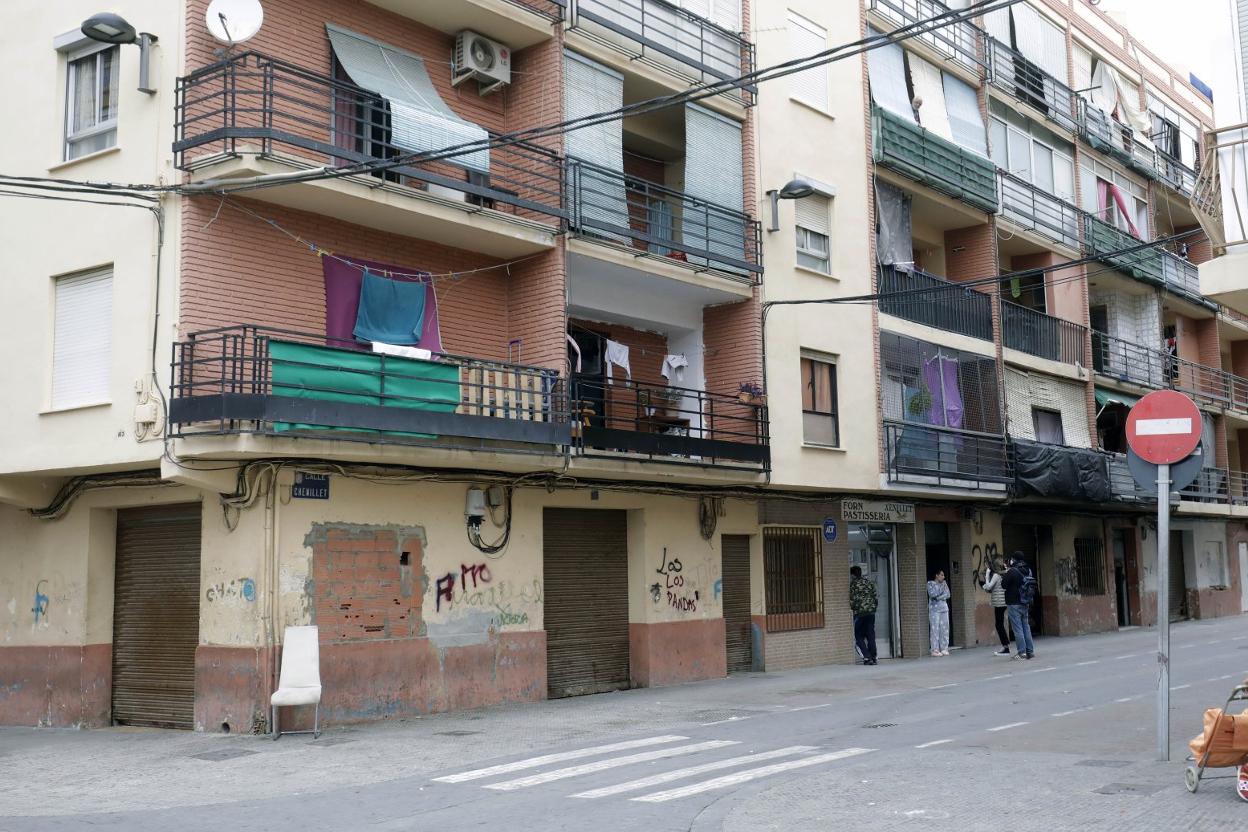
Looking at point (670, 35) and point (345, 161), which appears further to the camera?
point (670, 35)

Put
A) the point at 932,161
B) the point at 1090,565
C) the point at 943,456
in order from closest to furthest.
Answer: the point at 943,456 < the point at 932,161 < the point at 1090,565

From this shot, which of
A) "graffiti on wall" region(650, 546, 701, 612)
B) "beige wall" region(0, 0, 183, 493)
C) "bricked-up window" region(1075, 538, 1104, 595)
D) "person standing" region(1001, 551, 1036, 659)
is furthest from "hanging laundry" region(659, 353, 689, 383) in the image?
"bricked-up window" region(1075, 538, 1104, 595)

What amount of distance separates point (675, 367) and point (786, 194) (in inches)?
139

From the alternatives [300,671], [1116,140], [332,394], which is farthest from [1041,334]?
[300,671]

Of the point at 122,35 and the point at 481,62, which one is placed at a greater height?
the point at 481,62

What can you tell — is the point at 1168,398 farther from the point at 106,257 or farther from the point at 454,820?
the point at 106,257

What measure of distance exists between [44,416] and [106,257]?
222 cm

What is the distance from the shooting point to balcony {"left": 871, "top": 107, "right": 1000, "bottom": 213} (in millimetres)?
23969

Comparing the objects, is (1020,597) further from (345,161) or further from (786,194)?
(345,161)

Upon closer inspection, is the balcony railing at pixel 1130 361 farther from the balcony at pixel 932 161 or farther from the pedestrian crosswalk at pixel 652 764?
the pedestrian crosswalk at pixel 652 764

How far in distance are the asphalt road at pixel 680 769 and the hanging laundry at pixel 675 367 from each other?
593cm

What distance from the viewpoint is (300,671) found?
1334 cm

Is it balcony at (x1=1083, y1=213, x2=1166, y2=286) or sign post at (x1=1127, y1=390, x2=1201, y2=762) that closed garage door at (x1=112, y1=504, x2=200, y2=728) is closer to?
sign post at (x1=1127, y1=390, x2=1201, y2=762)

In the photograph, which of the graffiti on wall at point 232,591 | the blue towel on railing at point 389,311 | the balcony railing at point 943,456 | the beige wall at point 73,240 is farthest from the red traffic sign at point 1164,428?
the balcony railing at point 943,456
